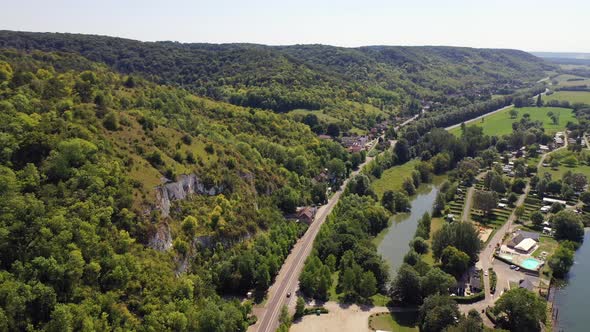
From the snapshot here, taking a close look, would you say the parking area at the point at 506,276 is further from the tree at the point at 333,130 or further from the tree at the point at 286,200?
the tree at the point at 333,130

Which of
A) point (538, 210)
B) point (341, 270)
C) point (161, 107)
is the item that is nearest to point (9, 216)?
point (341, 270)

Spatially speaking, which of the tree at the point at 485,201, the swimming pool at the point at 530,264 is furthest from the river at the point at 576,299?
the tree at the point at 485,201

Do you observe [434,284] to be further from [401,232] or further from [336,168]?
[336,168]

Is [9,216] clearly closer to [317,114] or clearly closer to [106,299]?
[106,299]

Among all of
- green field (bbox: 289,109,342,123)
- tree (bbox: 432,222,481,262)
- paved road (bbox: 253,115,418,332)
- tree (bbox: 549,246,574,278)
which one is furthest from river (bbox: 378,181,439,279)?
green field (bbox: 289,109,342,123)

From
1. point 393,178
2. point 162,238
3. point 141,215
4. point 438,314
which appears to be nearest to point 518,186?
point 393,178

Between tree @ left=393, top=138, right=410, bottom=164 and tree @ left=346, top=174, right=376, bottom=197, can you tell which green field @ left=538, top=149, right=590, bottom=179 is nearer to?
tree @ left=393, top=138, right=410, bottom=164
